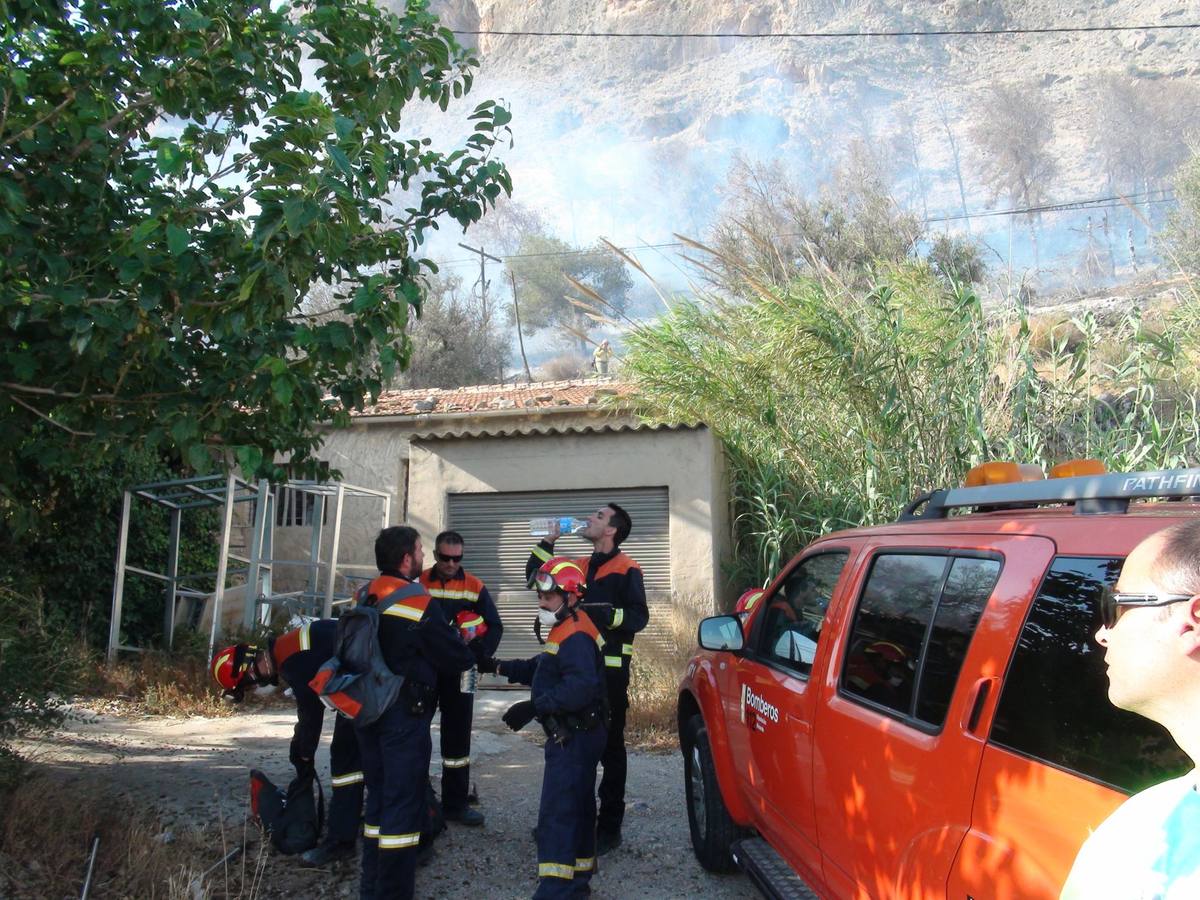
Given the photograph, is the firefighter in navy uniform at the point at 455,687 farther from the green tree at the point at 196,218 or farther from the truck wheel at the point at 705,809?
the truck wheel at the point at 705,809

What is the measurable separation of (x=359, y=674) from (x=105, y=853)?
1723 millimetres

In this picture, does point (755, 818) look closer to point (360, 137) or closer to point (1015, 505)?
point (1015, 505)

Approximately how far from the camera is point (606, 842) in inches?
209

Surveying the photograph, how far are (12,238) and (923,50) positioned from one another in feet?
290

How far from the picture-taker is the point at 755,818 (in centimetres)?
416

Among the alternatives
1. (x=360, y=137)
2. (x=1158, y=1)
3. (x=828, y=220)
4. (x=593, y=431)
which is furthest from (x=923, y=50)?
(x=360, y=137)

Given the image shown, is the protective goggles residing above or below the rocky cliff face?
below

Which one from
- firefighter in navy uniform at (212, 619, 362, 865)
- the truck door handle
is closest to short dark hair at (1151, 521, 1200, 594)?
the truck door handle

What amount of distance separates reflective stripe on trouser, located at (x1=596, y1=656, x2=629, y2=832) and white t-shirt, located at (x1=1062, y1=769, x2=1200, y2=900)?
4060 millimetres

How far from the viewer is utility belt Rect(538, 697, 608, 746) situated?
4355mm

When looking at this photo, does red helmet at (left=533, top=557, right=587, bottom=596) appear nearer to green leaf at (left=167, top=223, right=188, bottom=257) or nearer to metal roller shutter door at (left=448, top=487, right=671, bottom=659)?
green leaf at (left=167, top=223, right=188, bottom=257)

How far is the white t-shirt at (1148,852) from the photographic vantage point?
3.81 ft

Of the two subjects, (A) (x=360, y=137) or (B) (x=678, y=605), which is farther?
(B) (x=678, y=605)

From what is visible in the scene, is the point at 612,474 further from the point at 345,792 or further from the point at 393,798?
the point at 393,798
